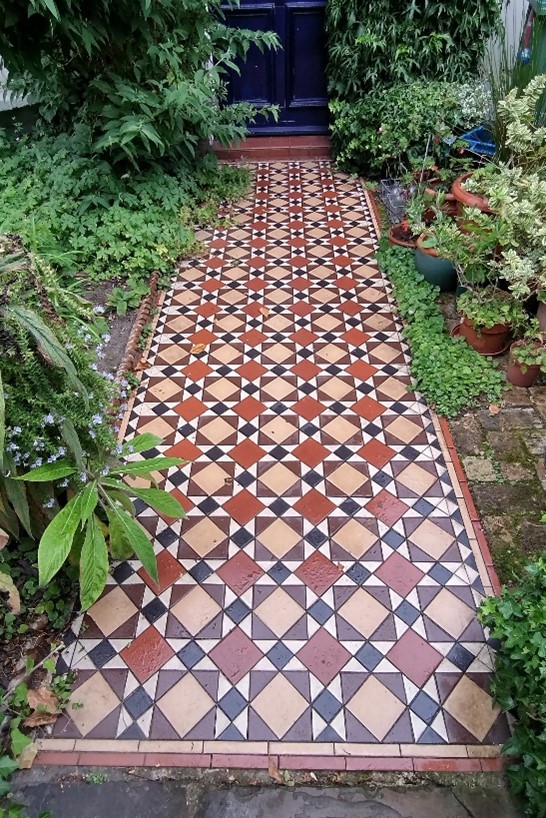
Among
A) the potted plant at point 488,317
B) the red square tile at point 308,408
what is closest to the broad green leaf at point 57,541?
the red square tile at point 308,408

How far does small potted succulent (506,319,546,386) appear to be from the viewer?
10.5ft

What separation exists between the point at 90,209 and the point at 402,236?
2.27 metres

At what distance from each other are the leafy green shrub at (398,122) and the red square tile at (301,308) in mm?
1655

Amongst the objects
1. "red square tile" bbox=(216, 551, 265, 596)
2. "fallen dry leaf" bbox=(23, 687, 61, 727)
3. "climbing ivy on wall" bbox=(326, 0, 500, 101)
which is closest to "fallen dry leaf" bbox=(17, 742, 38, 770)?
"fallen dry leaf" bbox=(23, 687, 61, 727)

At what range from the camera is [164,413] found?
10.9ft

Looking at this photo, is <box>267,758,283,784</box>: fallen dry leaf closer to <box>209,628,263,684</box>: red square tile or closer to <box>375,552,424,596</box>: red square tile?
<box>209,628,263,684</box>: red square tile

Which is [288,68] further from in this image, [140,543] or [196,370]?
[140,543]

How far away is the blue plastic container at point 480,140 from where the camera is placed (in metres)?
4.57

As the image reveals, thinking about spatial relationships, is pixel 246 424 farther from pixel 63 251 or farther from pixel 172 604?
pixel 63 251

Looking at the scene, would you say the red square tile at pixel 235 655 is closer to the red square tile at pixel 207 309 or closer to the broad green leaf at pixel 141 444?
the broad green leaf at pixel 141 444

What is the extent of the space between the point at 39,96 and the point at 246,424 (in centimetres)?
332

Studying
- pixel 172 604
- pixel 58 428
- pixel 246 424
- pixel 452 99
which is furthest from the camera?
pixel 452 99

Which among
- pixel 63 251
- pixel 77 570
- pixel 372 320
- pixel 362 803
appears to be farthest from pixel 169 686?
pixel 63 251

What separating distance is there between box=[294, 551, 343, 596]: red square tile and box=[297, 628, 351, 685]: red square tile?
201 millimetres
